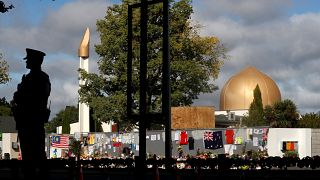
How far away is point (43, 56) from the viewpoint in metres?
8.12

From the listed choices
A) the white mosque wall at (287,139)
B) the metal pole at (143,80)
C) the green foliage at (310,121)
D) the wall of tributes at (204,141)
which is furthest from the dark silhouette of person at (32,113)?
the green foliage at (310,121)

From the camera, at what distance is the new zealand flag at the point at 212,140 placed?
4422cm

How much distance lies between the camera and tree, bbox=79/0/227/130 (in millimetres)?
56125

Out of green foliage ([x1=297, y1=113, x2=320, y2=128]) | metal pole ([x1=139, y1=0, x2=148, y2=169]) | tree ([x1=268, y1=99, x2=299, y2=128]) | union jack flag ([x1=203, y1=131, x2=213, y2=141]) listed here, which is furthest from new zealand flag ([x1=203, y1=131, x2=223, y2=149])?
green foliage ([x1=297, y1=113, x2=320, y2=128])

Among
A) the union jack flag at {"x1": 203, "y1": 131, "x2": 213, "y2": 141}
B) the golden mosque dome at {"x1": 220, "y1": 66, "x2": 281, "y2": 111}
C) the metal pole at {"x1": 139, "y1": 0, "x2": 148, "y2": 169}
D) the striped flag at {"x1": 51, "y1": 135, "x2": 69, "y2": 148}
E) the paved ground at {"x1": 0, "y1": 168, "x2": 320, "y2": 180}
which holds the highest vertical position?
the golden mosque dome at {"x1": 220, "y1": 66, "x2": 281, "y2": 111}

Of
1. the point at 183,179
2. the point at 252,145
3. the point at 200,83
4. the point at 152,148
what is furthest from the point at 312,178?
the point at 200,83

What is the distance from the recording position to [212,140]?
1745 inches

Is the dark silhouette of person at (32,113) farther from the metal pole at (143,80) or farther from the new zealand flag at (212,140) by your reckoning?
the new zealand flag at (212,140)

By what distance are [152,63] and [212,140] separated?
41.9ft

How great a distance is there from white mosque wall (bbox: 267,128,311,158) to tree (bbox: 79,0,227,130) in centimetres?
1071

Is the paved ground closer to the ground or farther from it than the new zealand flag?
closer to the ground

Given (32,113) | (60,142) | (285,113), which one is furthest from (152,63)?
(32,113)

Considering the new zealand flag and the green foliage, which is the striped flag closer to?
the new zealand flag

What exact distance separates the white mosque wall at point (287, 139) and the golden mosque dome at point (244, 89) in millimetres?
62006
